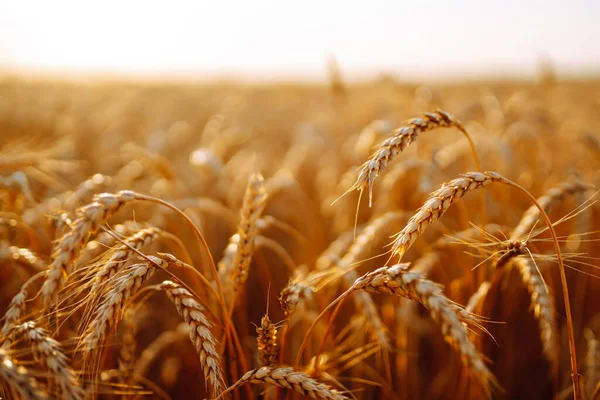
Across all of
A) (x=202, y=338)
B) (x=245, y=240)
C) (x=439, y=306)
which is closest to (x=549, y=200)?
(x=439, y=306)

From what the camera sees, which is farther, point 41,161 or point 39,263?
point 41,161

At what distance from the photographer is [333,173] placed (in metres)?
3.88

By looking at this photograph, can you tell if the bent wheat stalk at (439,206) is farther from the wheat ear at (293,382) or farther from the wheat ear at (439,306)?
the wheat ear at (293,382)

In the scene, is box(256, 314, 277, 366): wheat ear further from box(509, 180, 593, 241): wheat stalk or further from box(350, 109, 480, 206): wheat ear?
box(509, 180, 593, 241): wheat stalk

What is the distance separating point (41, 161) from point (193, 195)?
1.60 metres

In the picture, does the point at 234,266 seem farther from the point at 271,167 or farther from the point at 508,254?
the point at 271,167

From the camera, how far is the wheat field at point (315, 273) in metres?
1.06

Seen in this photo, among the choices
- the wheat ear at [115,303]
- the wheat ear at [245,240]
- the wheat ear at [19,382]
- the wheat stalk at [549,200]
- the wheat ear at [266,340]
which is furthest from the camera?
the wheat stalk at [549,200]

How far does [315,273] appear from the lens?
6.30ft

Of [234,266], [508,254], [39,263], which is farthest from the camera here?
[39,263]

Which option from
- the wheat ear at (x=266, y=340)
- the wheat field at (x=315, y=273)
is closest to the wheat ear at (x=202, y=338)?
the wheat field at (x=315, y=273)

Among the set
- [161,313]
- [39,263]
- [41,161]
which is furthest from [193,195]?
[39,263]

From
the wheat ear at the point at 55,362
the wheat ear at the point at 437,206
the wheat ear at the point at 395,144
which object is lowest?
the wheat ear at the point at 55,362

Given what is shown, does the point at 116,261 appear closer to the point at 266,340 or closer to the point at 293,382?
the point at 266,340
